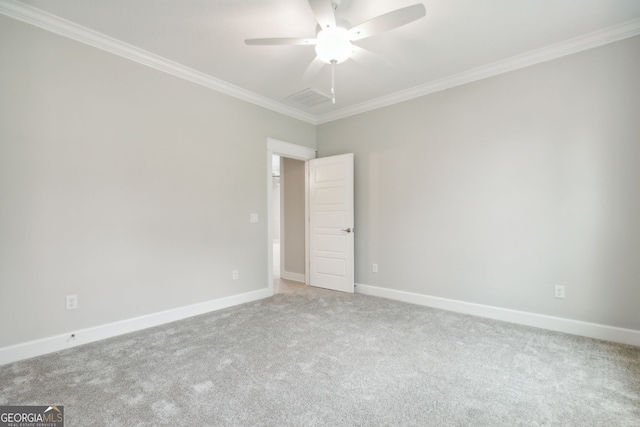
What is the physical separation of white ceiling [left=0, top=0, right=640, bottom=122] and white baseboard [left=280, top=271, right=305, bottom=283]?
3.24 m

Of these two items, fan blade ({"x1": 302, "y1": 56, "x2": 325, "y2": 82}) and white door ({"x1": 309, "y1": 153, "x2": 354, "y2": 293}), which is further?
white door ({"x1": 309, "y1": 153, "x2": 354, "y2": 293})

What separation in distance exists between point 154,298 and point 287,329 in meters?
1.44

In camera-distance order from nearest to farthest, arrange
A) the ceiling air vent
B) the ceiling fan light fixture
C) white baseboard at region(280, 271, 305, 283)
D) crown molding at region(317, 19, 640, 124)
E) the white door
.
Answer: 1. the ceiling fan light fixture
2. crown molding at region(317, 19, 640, 124)
3. the ceiling air vent
4. the white door
5. white baseboard at region(280, 271, 305, 283)

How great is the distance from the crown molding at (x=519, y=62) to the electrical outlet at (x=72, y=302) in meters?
4.02

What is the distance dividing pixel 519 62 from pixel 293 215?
3.84 metres

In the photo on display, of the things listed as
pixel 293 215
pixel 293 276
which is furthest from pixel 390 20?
pixel 293 276

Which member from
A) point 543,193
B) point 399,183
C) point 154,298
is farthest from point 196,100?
point 543,193

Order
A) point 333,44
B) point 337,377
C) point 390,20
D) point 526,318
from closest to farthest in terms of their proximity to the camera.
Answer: point 390,20 < point 337,377 < point 333,44 < point 526,318

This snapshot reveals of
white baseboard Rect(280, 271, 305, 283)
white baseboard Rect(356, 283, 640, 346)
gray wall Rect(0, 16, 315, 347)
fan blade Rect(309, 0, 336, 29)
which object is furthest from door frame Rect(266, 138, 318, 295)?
fan blade Rect(309, 0, 336, 29)

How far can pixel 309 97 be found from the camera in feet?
13.1

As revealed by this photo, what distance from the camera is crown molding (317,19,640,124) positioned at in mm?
2635

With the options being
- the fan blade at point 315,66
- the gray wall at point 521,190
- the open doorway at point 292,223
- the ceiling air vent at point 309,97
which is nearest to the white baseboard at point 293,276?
the open doorway at point 292,223

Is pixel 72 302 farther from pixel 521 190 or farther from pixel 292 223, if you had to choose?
pixel 521 190

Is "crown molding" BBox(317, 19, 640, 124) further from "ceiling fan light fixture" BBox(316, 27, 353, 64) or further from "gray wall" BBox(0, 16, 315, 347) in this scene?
"gray wall" BBox(0, 16, 315, 347)
